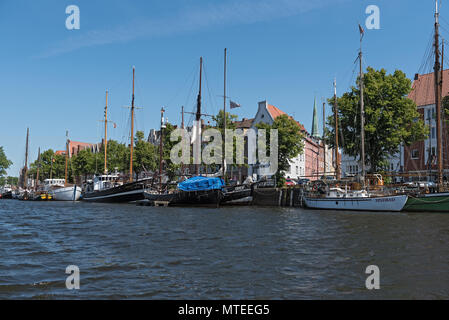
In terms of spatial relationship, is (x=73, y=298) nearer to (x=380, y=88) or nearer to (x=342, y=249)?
(x=342, y=249)

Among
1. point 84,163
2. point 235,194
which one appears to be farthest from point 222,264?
point 84,163

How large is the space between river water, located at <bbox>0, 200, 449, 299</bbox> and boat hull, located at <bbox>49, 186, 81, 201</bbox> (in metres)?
54.9

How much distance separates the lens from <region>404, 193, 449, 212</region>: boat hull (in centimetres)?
3089

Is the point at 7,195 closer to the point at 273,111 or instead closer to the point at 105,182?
the point at 105,182

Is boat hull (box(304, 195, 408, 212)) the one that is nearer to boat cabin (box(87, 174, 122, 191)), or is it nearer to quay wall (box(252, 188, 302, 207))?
quay wall (box(252, 188, 302, 207))

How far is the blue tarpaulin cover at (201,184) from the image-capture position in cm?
4250

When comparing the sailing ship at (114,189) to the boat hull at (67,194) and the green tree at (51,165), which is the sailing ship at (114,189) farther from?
the green tree at (51,165)

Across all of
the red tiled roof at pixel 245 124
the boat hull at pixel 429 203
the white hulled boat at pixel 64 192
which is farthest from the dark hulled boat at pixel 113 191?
the red tiled roof at pixel 245 124

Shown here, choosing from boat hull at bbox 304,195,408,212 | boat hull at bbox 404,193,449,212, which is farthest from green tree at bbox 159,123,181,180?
boat hull at bbox 404,193,449,212

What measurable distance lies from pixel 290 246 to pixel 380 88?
35354mm

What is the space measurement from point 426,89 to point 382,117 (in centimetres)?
2850

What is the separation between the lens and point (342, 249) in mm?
13508

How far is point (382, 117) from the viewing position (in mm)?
43000
